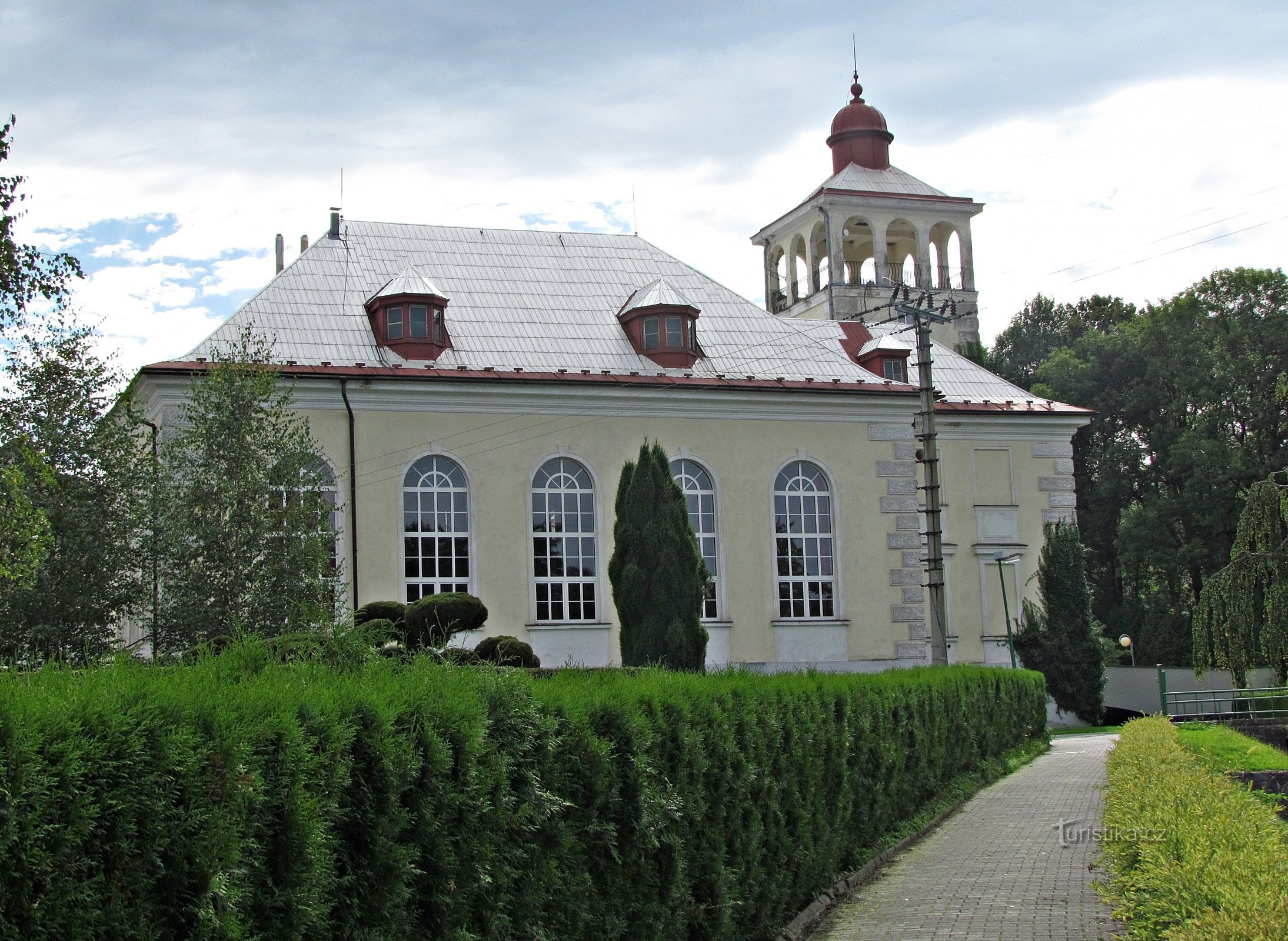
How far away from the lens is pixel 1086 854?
44.2 feet

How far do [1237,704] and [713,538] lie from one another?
11.9 m

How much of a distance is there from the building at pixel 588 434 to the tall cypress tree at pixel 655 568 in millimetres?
4030

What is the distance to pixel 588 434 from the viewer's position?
2972cm

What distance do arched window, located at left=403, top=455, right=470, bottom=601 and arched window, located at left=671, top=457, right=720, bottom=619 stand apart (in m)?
4.73

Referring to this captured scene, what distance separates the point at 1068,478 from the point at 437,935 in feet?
108

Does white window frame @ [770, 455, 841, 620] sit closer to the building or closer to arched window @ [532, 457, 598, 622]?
the building

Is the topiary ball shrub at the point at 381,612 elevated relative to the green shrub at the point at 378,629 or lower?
elevated

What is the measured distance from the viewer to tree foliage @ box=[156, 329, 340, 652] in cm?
1955

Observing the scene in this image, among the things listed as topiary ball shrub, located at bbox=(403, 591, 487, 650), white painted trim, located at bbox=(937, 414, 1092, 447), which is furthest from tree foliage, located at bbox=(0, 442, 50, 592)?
white painted trim, located at bbox=(937, 414, 1092, 447)

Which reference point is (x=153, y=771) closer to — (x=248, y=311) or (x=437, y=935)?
(x=437, y=935)

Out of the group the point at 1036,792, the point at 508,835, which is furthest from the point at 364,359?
the point at 508,835

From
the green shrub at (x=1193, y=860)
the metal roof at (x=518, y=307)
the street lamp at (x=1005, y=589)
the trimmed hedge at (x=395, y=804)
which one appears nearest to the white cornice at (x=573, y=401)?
the metal roof at (x=518, y=307)

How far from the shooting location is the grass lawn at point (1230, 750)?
1942 centimetres

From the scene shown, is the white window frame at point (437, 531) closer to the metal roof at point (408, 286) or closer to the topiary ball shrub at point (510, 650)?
the metal roof at point (408, 286)
